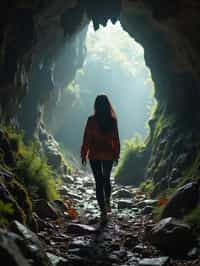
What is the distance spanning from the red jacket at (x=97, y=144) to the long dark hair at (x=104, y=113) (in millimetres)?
80

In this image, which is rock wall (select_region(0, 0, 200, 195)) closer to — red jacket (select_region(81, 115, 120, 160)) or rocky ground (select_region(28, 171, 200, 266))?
red jacket (select_region(81, 115, 120, 160))

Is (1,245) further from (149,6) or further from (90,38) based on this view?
(90,38)

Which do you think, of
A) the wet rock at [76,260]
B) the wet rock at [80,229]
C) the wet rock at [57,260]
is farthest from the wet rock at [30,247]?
the wet rock at [80,229]

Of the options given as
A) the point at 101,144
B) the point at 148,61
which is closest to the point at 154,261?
the point at 101,144

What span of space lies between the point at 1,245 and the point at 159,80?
46.2 feet

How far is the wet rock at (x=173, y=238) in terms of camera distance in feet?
15.0

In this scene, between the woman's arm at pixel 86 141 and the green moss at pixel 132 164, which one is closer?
the woman's arm at pixel 86 141

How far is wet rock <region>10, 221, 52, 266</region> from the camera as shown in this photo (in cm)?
328

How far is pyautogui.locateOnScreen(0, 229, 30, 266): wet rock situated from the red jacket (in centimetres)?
349

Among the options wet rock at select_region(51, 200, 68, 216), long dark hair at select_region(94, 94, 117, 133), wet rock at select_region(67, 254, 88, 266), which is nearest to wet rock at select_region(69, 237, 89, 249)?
wet rock at select_region(67, 254, 88, 266)

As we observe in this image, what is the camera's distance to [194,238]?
15.3 feet

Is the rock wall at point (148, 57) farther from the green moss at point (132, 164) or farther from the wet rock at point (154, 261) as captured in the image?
the wet rock at point (154, 261)

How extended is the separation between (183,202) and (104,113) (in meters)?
2.00

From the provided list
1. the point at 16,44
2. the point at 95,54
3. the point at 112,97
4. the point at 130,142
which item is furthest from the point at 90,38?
the point at 16,44
